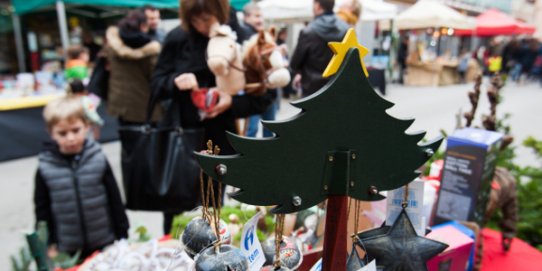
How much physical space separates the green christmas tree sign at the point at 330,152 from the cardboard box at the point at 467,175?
1.83 ft

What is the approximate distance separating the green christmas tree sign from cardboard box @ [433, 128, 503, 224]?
559 millimetres

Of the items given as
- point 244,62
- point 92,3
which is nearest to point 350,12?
point 244,62

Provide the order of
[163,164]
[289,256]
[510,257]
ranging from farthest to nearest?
[163,164] → [510,257] → [289,256]

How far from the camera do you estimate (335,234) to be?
0.70 meters

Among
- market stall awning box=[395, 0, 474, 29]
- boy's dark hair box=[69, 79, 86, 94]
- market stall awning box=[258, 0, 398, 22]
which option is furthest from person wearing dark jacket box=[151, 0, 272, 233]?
market stall awning box=[395, 0, 474, 29]

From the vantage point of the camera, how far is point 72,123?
184 cm

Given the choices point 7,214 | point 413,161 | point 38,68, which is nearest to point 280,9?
point 38,68

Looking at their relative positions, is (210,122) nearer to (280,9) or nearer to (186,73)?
(186,73)

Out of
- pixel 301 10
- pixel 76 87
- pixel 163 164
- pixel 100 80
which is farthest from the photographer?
pixel 301 10

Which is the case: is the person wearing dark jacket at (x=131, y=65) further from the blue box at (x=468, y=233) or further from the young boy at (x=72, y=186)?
the blue box at (x=468, y=233)

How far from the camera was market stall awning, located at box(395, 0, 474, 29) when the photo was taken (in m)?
7.42

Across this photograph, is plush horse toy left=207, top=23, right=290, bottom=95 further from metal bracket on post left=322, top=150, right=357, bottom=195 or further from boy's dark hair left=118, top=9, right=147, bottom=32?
boy's dark hair left=118, top=9, right=147, bottom=32

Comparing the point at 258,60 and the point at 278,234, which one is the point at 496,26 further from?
the point at 278,234

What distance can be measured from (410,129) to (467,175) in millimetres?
2485
